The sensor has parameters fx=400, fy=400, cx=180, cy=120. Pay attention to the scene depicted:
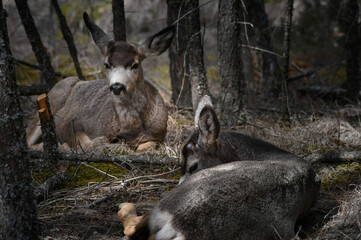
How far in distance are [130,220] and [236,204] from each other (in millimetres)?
1022

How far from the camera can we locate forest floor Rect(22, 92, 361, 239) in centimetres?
380

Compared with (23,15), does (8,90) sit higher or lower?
lower

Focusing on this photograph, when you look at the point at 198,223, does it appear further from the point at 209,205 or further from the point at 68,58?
the point at 68,58

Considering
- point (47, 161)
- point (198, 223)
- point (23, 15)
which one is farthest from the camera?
point (23, 15)

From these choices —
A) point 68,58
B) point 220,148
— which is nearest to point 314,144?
point 220,148

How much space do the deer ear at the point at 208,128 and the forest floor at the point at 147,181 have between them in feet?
2.52

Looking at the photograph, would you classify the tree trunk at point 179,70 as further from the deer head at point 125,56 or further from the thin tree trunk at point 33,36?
the thin tree trunk at point 33,36

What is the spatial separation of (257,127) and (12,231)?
4.40m

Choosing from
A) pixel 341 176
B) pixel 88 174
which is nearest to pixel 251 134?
pixel 341 176

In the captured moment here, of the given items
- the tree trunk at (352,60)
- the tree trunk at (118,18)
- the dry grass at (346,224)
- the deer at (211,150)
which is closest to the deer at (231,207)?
the dry grass at (346,224)

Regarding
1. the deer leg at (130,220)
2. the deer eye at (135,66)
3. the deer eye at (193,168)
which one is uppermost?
the deer eye at (135,66)

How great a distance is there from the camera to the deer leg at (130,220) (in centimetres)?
329

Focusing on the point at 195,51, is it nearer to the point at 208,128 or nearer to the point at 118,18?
the point at 118,18

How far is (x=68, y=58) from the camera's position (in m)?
13.5
